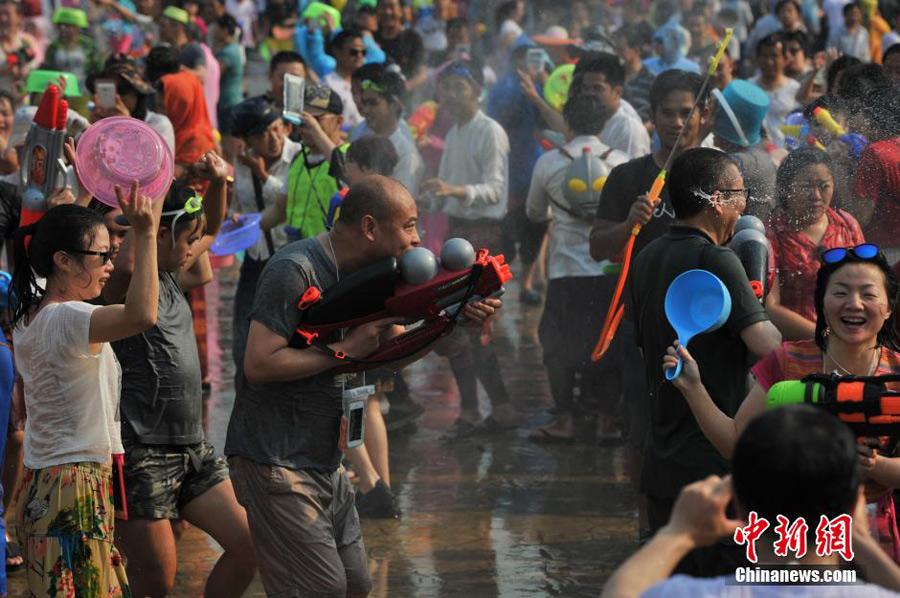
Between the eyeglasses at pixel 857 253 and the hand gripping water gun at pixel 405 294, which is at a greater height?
the eyeglasses at pixel 857 253

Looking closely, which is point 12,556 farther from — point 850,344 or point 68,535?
point 850,344

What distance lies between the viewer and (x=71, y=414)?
451cm

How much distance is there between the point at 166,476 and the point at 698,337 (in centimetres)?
196

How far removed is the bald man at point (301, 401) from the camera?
4367mm

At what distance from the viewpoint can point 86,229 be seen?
4.55 m

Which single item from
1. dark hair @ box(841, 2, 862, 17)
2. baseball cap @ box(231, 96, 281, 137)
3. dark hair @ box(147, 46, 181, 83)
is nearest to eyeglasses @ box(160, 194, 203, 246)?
baseball cap @ box(231, 96, 281, 137)

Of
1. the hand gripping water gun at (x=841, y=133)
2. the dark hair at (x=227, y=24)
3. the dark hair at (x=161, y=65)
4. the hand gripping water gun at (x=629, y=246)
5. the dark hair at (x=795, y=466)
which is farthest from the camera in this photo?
the dark hair at (x=227, y=24)

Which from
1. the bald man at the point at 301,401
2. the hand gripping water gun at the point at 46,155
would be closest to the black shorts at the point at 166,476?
the bald man at the point at 301,401

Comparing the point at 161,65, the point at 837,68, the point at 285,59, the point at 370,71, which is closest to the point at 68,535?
the point at 370,71

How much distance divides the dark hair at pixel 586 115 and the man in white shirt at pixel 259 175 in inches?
65.3

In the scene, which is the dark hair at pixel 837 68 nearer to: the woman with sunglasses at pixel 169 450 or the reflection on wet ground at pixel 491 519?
the reflection on wet ground at pixel 491 519

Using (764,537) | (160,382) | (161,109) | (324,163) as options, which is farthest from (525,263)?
(764,537)

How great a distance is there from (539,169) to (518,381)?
5.93 ft

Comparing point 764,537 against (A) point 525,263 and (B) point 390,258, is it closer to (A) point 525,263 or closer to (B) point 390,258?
(B) point 390,258
